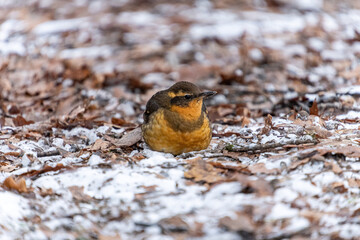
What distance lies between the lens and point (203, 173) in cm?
466

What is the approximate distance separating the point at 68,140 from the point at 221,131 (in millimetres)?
2102

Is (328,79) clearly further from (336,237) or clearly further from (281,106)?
(336,237)

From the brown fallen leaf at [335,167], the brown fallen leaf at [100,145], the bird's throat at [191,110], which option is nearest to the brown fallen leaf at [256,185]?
the brown fallen leaf at [335,167]

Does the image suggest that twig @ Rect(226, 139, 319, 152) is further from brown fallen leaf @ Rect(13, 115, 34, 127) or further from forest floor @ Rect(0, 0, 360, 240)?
brown fallen leaf @ Rect(13, 115, 34, 127)

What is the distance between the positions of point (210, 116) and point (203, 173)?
11.6 ft

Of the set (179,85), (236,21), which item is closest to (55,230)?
(179,85)

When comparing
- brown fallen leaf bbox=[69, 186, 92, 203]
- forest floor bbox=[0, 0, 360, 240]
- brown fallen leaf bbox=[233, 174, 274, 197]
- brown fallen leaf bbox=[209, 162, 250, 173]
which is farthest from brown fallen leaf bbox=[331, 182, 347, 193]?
brown fallen leaf bbox=[69, 186, 92, 203]

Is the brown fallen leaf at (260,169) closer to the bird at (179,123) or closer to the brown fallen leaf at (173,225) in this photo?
the brown fallen leaf at (173,225)

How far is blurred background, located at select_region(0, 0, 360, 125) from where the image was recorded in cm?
898

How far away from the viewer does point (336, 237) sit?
3.74 metres

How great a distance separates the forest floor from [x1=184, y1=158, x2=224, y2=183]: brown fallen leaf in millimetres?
17

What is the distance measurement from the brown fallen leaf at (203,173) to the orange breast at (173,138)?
3.16 ft

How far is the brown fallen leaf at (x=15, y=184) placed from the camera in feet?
14.7

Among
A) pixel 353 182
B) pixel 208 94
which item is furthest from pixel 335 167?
pixel 208 94
